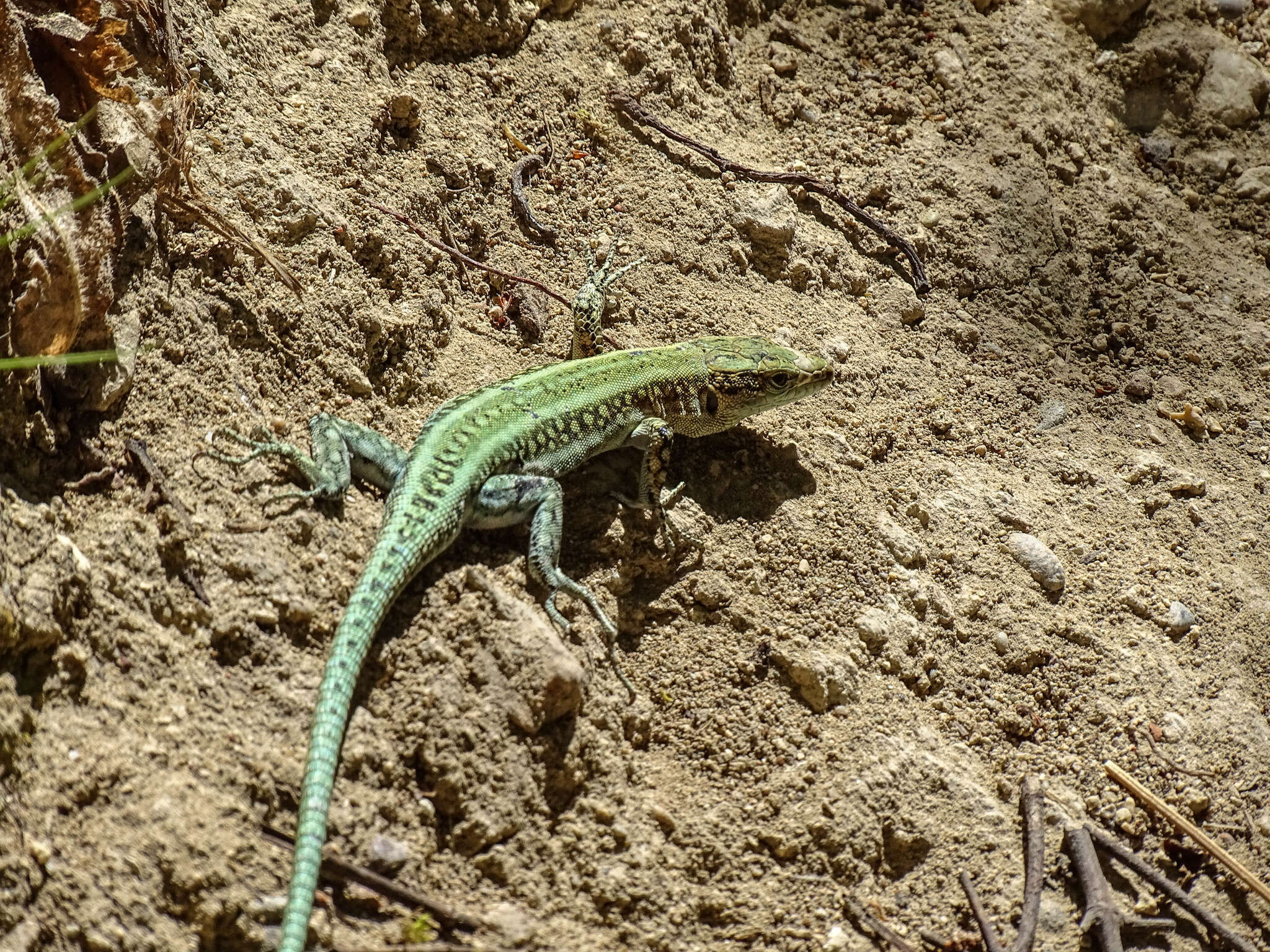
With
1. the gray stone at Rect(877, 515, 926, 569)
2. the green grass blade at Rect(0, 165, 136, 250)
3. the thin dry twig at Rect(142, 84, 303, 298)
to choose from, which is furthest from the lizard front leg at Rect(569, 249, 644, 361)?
the green grass blade at Rect(0, 165, 136, 250)

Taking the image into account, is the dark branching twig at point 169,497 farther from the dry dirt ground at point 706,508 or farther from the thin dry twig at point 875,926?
the thin dry twig at point 875,926

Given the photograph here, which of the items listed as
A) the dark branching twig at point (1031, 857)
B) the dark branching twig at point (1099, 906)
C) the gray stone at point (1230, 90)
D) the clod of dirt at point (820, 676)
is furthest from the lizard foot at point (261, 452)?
the gray stone at point (1230, 90)

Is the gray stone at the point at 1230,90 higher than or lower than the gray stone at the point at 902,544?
higher

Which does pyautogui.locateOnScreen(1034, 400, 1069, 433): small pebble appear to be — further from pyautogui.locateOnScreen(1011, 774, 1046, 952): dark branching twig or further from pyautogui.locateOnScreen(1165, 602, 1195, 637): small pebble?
pyautogui.locateOnScreen(1011, 774, 1046, 952): dark branching twig

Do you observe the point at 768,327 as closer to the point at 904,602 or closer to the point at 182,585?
the point at 904,602

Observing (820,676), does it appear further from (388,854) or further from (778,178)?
(778,178)

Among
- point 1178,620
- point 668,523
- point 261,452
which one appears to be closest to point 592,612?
point 668,523
